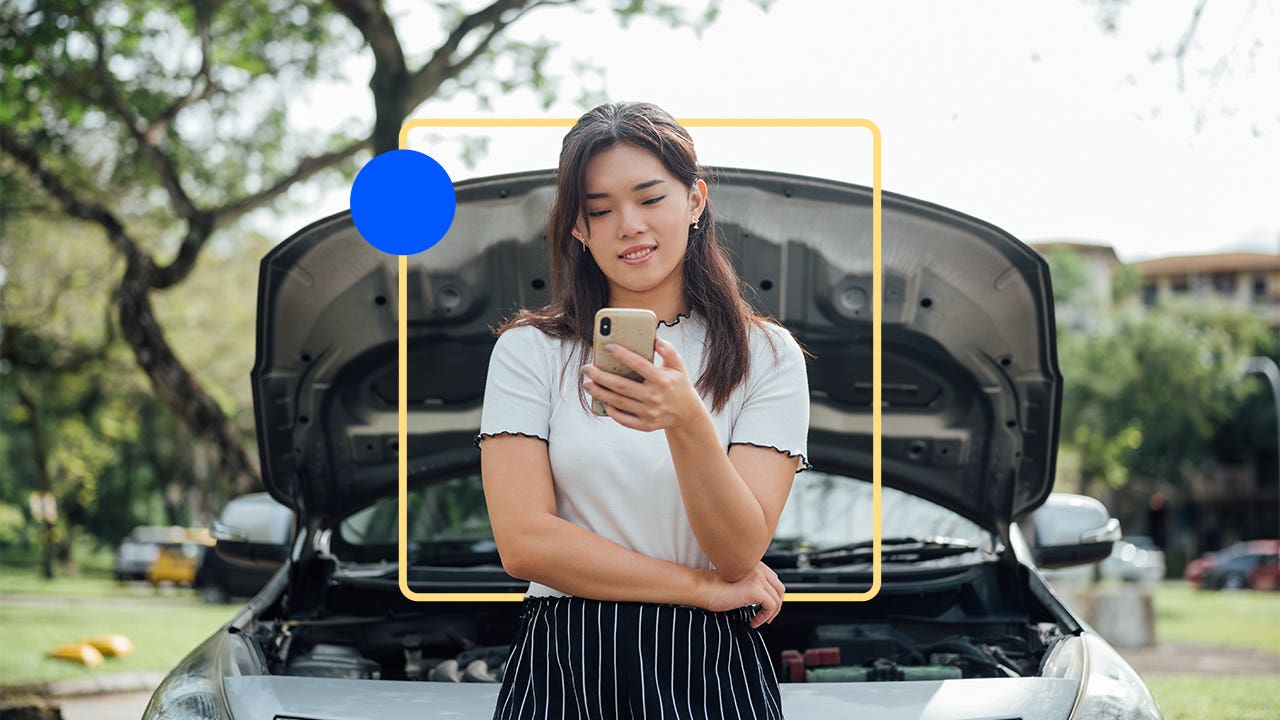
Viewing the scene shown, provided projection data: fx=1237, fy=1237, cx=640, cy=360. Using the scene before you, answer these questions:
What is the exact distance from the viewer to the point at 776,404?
5.57 feet

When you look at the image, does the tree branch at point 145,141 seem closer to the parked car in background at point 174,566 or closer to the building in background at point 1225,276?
the parked car in background at point 174,566

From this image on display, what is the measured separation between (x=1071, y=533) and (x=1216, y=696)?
575cm

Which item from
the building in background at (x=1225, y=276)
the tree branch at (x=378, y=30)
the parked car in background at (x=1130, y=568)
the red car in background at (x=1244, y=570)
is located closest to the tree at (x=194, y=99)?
the tree branch at (x=378, y=30)

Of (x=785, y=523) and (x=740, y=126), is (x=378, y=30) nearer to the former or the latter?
(x=785, y=523)

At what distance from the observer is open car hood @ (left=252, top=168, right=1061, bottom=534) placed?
299cm

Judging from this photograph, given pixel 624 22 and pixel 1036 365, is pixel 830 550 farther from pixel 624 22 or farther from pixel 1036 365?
pixel 624 22

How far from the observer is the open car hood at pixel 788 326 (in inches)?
118

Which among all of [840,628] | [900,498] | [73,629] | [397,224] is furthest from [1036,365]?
[73,629]

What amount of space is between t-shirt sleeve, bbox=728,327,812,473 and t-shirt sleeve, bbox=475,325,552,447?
267 millimetres

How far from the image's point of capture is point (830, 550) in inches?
138

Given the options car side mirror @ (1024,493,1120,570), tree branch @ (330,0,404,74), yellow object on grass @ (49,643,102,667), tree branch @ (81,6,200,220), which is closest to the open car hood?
car side mirror @ (1024,493,1120,570)

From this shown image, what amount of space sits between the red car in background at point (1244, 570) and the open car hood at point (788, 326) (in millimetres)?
37855

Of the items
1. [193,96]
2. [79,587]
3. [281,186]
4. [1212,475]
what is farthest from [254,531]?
[1212,475]

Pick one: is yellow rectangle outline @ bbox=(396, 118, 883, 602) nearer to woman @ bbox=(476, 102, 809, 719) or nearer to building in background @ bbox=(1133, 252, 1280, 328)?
woman @ bbox=(476, 102, 809, 719)
